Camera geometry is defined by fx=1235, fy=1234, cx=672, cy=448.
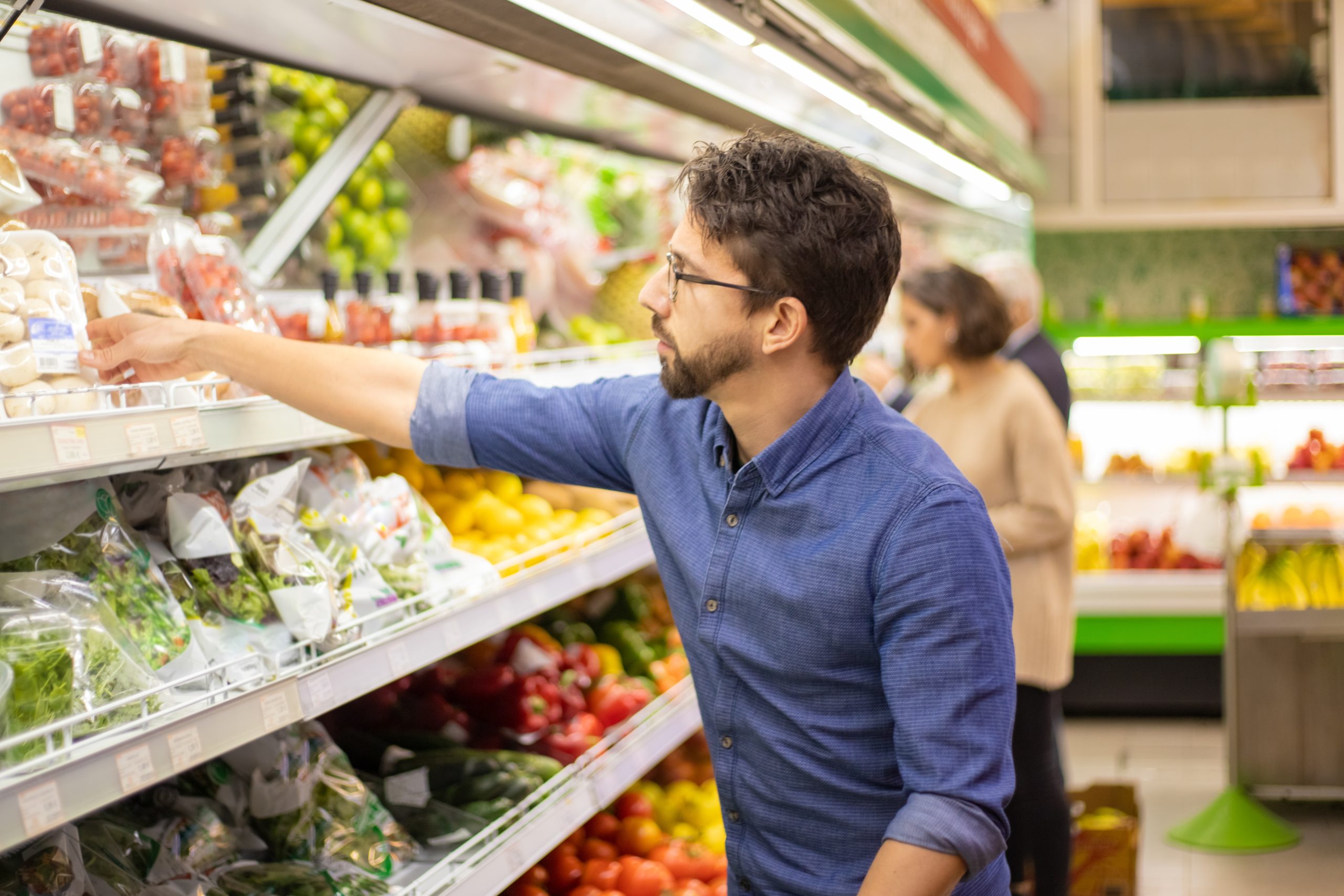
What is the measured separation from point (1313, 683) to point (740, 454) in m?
3.72

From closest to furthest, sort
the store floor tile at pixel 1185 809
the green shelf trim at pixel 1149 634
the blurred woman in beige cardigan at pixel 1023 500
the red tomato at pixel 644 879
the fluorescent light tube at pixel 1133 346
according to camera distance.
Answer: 1. the red tomato at pixel 644 879
2. the blurred woman in beige cardigan at pixel 1023 500
3. the store floor tile at pixel 1185 809
4. the green shelf trim at pixel 1149 634
5. the fluorescent light tube at pixel 1133 346

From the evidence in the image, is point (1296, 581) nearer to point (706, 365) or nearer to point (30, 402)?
point (706, 365)

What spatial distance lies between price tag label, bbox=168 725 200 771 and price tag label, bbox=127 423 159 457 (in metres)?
0.30

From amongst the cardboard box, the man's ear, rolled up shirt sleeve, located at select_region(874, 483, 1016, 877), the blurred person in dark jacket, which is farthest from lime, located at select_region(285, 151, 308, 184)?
the cardboard box

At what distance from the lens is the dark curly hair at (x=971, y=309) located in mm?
Answer: 3217

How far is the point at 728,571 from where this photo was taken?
1.52 metres

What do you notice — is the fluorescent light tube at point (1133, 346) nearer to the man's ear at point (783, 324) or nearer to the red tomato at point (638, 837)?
the red tomato at point (638, 837)

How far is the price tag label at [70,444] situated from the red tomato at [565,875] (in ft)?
5.26

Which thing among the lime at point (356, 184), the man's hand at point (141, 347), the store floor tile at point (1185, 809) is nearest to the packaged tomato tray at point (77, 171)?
the man's hand at point (141, 347)

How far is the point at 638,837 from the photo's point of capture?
106 inches

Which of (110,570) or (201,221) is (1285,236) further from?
(110,570)

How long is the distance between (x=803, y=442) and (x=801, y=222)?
26 centimetres

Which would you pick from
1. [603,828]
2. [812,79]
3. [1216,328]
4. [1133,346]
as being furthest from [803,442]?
[1133,346]

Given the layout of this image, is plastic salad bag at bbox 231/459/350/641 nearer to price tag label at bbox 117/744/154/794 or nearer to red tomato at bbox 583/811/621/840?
price tag label at bbox 117/744/154/794
